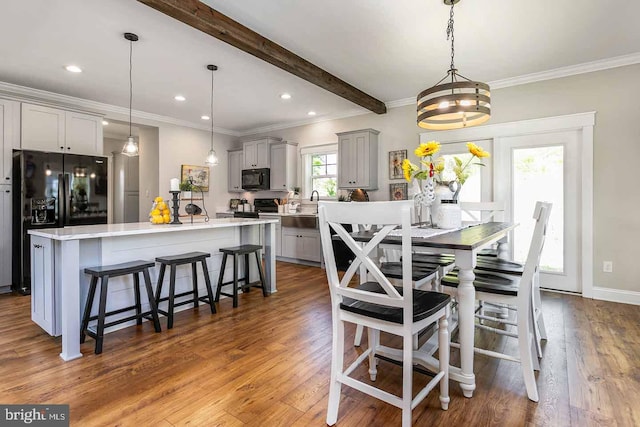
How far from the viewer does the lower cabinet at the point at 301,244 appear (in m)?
5.39

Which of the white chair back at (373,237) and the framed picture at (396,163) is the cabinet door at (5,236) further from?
the framed picture at (396,163)

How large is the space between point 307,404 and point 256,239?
2370 millimetres

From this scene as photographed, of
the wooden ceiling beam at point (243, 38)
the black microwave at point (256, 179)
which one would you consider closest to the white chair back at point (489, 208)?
the wooden ceiling beam at point (243, 38)

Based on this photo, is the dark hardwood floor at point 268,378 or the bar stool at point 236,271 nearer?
the dark hardwood floor at point 268,378

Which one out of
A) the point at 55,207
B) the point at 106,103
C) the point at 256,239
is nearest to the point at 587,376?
the point at 256,239

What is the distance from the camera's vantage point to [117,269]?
2455mm

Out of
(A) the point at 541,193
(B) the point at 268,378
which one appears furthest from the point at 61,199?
(A) the point at 541,193

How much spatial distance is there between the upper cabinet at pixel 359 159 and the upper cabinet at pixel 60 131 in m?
3.50

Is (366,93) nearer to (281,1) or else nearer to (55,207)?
(281,1)

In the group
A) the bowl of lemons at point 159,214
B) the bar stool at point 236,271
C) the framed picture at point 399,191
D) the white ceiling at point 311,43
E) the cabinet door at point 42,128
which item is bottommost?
the bar stool at point 236,271

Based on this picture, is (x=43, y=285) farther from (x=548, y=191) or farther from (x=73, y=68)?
(x=548, y=191)

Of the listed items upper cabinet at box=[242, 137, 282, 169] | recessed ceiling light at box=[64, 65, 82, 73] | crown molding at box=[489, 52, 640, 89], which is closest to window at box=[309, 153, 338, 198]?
upper cabinet at box=[242, 137, 282, 169]

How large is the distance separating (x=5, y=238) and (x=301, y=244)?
3.76 m

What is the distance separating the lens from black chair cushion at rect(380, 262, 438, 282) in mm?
2215
